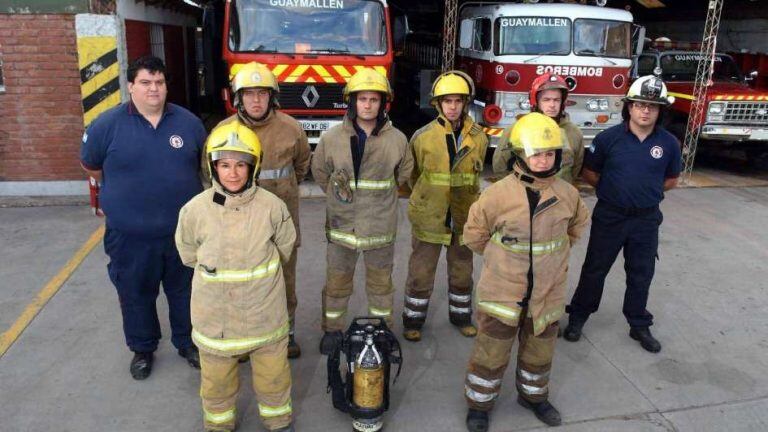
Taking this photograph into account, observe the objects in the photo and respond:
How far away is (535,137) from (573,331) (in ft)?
6.13

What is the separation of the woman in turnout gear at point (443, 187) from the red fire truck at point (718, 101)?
632cm

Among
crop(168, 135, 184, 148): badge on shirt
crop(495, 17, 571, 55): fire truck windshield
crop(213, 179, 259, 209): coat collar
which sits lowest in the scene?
crop(213, 179, 259, 209): coat collar

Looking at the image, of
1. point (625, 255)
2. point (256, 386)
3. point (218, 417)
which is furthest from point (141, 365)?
point (625, 255)

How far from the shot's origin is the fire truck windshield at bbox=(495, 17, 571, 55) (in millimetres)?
8547

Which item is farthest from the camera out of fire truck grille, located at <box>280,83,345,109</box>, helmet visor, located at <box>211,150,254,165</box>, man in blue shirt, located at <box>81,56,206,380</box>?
fire truck grille, located at <box>280,83,345,109</box>

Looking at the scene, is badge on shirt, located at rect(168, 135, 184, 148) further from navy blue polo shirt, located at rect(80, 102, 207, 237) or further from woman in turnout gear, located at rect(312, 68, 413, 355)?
woman in turnout gear, located at rect(312, 68, 413, 355)

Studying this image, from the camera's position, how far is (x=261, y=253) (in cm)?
279

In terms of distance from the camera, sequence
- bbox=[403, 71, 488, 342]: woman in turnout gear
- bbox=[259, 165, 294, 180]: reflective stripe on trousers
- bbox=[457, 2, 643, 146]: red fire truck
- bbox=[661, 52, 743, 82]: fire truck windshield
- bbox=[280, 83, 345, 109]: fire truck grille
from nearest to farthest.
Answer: bbox=[259, 165, 294, 180]: reflective stripe on trousers, bbox=[403, 71, 488, 342]: woman in turnout gear, bbox=[280, 83, 345, 109]: fire truck grille, bbox=[457, 2, 643, 146]: red fire truck, bbox=[661, 52, 743, 82]: fire truck windshield

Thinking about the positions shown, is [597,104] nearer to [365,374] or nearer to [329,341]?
[329,341]

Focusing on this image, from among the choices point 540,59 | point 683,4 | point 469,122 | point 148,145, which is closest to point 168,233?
point 148,145

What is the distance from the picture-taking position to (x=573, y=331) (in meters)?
4.18

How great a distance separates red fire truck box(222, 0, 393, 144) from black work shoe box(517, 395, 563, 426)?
480cm

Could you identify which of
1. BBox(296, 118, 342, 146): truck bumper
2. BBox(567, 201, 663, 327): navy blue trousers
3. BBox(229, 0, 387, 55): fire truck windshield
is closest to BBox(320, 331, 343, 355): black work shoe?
BBox(567, 201, 663, 327): navy blue trousers

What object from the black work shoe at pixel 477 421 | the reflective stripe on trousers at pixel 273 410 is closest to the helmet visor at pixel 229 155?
the reflective stripe on trousers at pixel 273 410
